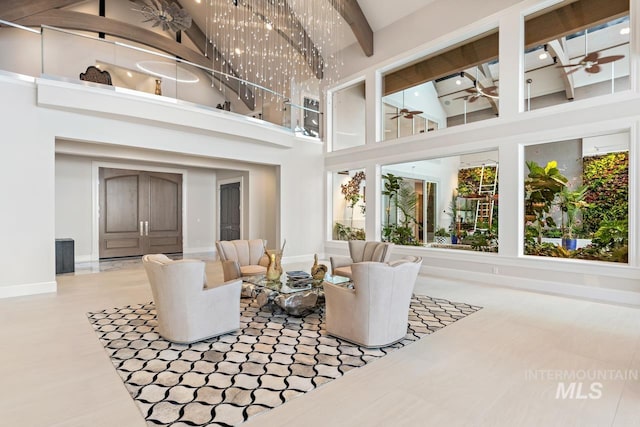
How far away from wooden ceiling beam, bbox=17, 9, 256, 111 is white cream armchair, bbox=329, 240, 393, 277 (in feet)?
14.3

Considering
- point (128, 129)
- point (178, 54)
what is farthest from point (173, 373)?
point (178, 54)

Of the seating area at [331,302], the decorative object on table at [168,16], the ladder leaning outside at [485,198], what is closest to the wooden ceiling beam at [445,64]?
the ladder leaning outside at [485,198]

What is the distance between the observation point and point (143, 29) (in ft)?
30.7

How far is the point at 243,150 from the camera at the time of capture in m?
7.90

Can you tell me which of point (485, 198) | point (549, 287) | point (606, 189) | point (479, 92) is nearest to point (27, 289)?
point (549, 287)

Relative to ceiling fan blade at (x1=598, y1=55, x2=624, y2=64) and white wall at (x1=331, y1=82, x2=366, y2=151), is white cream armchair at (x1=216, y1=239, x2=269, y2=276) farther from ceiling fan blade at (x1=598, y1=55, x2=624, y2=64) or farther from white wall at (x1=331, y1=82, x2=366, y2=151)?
ceiling fan blade at (x1=598, y1=55, x2=624, y2=64)

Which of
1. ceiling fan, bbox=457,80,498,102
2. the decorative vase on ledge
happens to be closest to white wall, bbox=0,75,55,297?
ceiling fan, bbox=457,80,498,102

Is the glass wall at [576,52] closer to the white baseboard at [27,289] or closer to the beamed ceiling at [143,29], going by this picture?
the beamed ceiling at [143,29]

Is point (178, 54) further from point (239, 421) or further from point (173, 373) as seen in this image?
point (239, 421)

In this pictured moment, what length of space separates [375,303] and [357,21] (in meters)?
7.21

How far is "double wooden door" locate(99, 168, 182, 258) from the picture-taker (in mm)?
9102

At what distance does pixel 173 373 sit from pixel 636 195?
6.19 metres

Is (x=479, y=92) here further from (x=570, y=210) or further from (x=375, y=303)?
(x=375, y=303)

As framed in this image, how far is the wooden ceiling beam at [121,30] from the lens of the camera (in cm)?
763
